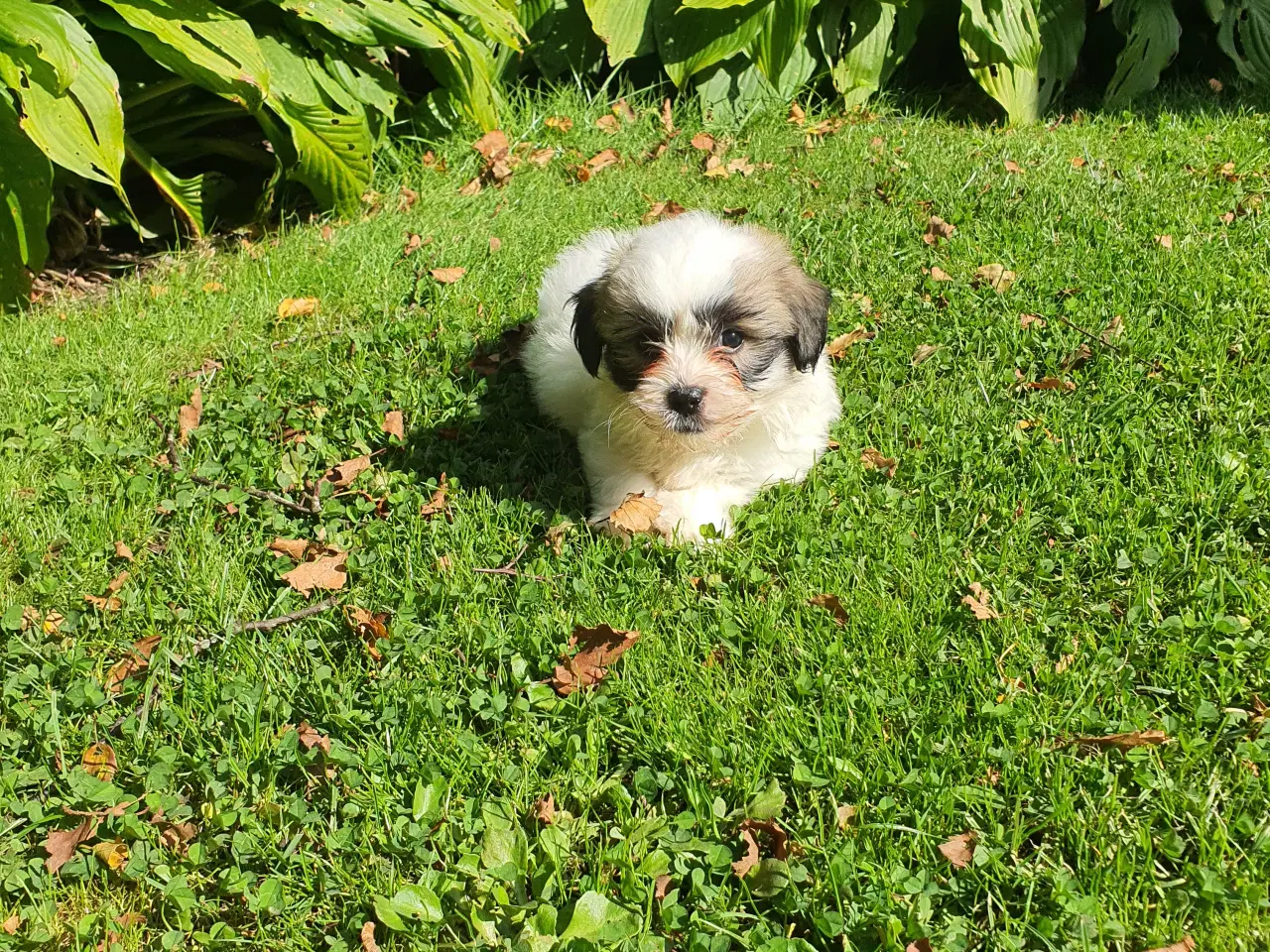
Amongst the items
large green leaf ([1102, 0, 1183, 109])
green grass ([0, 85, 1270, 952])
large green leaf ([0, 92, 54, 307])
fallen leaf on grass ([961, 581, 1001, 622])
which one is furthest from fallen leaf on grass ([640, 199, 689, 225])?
fallen leaf on grass ([961, 581, 1001, 622])

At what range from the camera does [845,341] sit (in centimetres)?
389

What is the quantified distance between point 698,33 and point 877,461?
10.5 feet

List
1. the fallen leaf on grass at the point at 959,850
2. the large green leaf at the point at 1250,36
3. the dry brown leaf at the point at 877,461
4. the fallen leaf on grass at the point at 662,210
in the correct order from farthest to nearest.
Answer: the large green leaf at the point at 1250,36, the fallen leaf on grass at the point at 662,210, the dry brown leaf at the point at 877,461, the fallen leaf on grass at the point at 959,850

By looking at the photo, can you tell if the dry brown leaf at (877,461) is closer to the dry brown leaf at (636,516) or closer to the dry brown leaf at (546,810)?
the dry brown leaf at (636,516)

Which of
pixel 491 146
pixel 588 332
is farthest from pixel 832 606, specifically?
pixel 491 146

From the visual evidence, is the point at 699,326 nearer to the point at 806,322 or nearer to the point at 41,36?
the point at 806,322

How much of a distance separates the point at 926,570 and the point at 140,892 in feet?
6.59

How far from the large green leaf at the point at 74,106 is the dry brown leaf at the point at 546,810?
304 centimetres

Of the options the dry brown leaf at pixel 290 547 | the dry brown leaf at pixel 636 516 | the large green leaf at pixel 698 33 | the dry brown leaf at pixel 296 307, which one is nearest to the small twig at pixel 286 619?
the dry brown leaf at pixel 290 547

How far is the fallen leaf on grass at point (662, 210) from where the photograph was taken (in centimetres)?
485

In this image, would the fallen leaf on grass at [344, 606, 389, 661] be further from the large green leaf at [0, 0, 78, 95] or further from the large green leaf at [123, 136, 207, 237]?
the large green leaf at [123, 136, 207, 237]

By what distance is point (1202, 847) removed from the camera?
193 centimetres

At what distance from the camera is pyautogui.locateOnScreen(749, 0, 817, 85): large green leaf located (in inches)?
213

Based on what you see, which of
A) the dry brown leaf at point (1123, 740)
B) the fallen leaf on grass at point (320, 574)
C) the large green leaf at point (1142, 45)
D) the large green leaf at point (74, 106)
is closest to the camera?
the dry brown leaf at point (1123, 740)
